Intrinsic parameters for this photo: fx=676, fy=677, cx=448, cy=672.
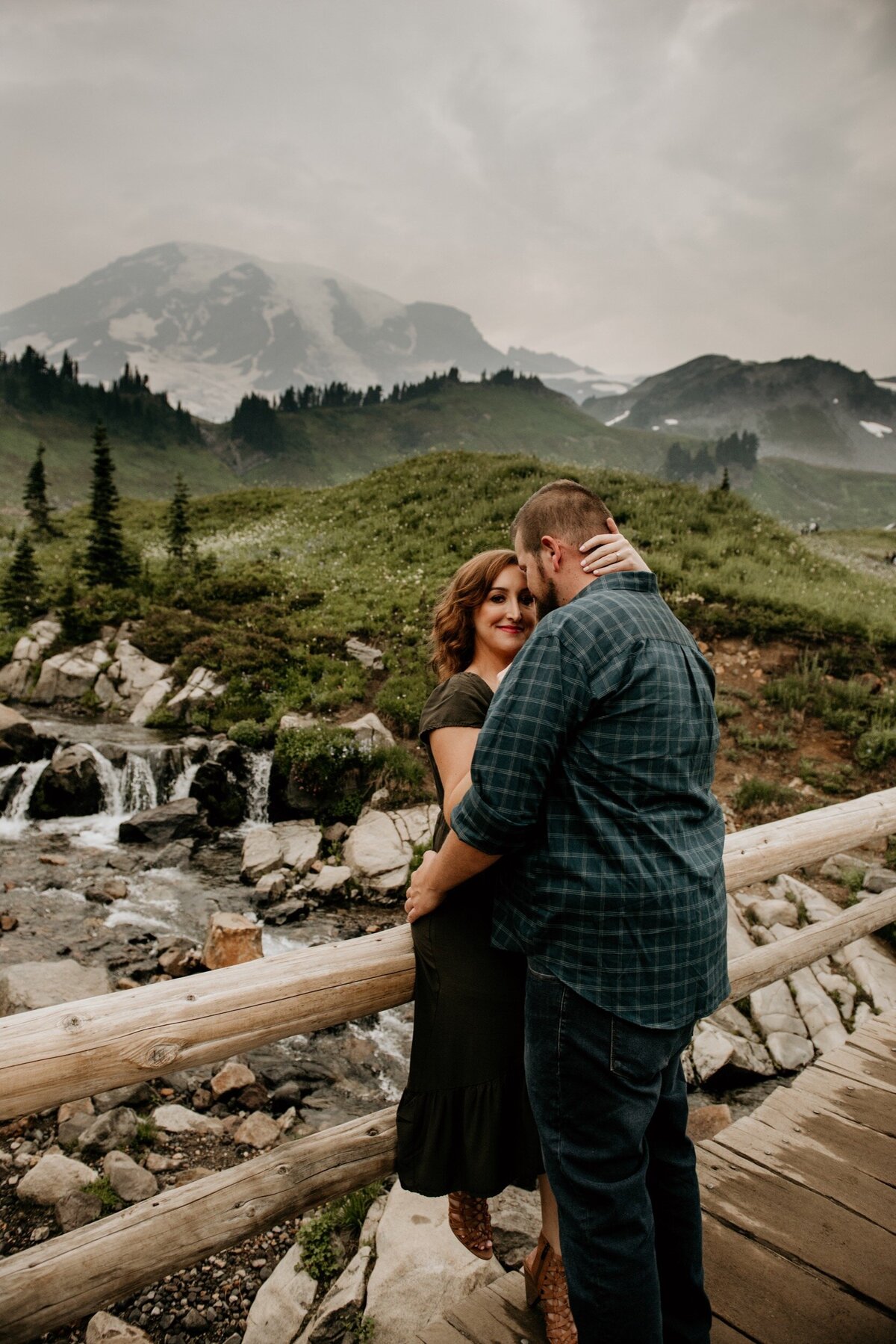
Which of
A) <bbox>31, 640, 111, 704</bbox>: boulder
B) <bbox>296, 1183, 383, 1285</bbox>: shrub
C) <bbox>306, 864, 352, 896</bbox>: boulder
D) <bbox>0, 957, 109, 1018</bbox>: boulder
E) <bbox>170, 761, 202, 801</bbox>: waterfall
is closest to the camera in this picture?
<bbox>296, 1183, 383, 1285</bbox>: shrub

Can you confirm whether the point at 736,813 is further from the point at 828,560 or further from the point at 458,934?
the point at 828,560

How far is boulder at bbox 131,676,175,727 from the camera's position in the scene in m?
14.8

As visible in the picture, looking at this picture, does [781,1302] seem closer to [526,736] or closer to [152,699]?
[526,736]

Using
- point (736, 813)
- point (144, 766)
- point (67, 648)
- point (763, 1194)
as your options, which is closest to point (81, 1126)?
point (763, 1194)

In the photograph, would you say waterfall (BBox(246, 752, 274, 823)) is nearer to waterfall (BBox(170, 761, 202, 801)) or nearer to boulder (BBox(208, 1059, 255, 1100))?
waterfall (BBox(170, 761, 202, 801))

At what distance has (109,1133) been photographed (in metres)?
5.16

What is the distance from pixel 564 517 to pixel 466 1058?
6.68ft

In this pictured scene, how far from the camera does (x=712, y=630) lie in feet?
47.4

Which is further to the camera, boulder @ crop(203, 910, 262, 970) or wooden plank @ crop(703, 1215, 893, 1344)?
boulder @ crop(203, 910, 262, 970)

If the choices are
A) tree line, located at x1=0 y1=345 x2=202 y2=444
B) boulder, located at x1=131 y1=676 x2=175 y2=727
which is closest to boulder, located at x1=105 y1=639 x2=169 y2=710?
boulder, located at x1=131 y1=676 x2=175 y2=727

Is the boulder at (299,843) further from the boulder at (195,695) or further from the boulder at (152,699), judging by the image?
the boulder at (152,699)

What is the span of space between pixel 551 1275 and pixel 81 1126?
4.41 meters

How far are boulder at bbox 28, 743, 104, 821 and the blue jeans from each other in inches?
467

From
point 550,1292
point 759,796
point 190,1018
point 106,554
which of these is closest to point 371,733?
point 759,796
